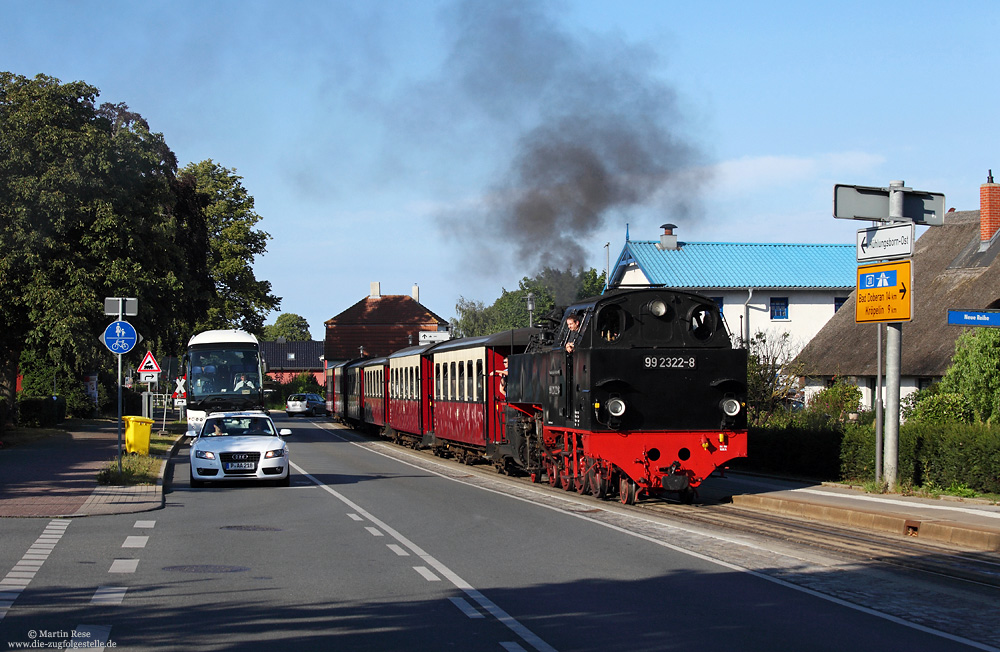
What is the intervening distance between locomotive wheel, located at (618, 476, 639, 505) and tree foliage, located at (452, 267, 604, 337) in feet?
12.2

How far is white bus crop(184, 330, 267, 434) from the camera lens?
3303 centimetres

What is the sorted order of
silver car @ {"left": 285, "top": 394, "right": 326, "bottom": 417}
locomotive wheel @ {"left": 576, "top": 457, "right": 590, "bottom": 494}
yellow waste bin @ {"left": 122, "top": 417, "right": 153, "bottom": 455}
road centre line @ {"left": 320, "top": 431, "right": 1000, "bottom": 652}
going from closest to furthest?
1. road centre line @ {"left": 320, "top": 431, "right": 1000, "bottom": 652}
2. locomotive wheel @ {"left": 576, "top": 457, "right": 590, "bottom": 494}
3. yellow waste bin @ {"left": 122, "top": 417, "right": 153, "bottom": 455}
4. silver car @ {"left": 285, "top": 394, "right": 326, "bottom": 417}

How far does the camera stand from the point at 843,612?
306 inches

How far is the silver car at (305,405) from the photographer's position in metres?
68.4

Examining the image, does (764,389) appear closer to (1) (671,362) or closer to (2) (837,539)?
(1) (671,362)

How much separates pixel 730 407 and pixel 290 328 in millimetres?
157685

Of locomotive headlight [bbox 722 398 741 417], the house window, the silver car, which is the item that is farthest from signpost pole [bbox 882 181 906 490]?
the silver car

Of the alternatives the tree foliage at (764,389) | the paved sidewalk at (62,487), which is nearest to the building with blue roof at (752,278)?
the tree foliage at (764,389)

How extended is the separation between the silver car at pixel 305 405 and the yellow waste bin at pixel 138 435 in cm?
4343

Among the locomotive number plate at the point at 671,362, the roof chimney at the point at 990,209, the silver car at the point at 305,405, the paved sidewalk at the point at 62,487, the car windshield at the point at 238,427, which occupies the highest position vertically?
the roof chimney at the point at 990,209

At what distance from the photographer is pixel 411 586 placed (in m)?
8.93

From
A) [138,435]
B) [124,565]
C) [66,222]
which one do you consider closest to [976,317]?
[124,565]

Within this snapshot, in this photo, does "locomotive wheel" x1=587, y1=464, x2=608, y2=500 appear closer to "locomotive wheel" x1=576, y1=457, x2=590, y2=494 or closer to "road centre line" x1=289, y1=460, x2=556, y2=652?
"locomotive wheel" x1=576, y1=457, x2=590, y2=494

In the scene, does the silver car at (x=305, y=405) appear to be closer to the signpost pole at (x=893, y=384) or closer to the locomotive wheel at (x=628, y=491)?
the locomotive wheel at (x=628, y=491)
